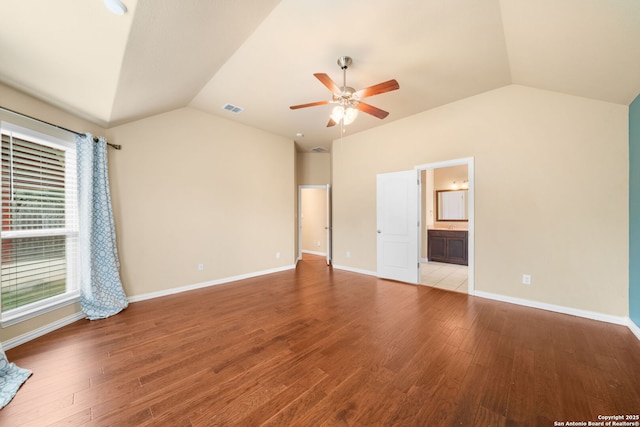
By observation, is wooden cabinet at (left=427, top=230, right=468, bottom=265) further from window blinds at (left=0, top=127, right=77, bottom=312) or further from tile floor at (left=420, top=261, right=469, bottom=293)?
window blinds at (left=0, top=127, right=77, bottom=312)

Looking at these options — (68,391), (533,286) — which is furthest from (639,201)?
(68,391)

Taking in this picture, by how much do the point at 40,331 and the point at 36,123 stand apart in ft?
7.43

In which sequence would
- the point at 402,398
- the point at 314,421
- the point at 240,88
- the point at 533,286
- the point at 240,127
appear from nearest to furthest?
1. the point at 314,421
2. the point at 402,398
3. the point at 533,286
4. the point at 240,88
5. the point at 240,127

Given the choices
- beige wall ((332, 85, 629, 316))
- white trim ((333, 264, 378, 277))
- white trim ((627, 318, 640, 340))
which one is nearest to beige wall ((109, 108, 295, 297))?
white trim ((333, 264, 378, 277))

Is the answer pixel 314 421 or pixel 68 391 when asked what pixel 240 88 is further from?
pixel 314 421

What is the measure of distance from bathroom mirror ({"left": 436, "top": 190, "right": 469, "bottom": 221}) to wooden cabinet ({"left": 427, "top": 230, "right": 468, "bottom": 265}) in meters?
0.79

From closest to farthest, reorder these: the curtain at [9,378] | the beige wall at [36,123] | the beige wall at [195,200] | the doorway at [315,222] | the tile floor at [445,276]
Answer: the curtain at [9,378] < the beige wall at [36,123] < the beige wall at [195,200] < the tile floor at [445,276] < the doorway at [315,222]

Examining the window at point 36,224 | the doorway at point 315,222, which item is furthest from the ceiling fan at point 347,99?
the doorway at point 315,222

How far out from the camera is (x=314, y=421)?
4.74 ft

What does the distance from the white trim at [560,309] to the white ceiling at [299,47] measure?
2.54m

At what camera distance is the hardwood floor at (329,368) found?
1.51 metres

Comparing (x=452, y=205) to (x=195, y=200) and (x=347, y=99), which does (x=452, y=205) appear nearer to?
(x=347, y=99)

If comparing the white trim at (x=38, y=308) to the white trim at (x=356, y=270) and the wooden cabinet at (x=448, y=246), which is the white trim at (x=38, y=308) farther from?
the wooden cabinet at (x=448, y=246)

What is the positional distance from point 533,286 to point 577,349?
1.14 m
